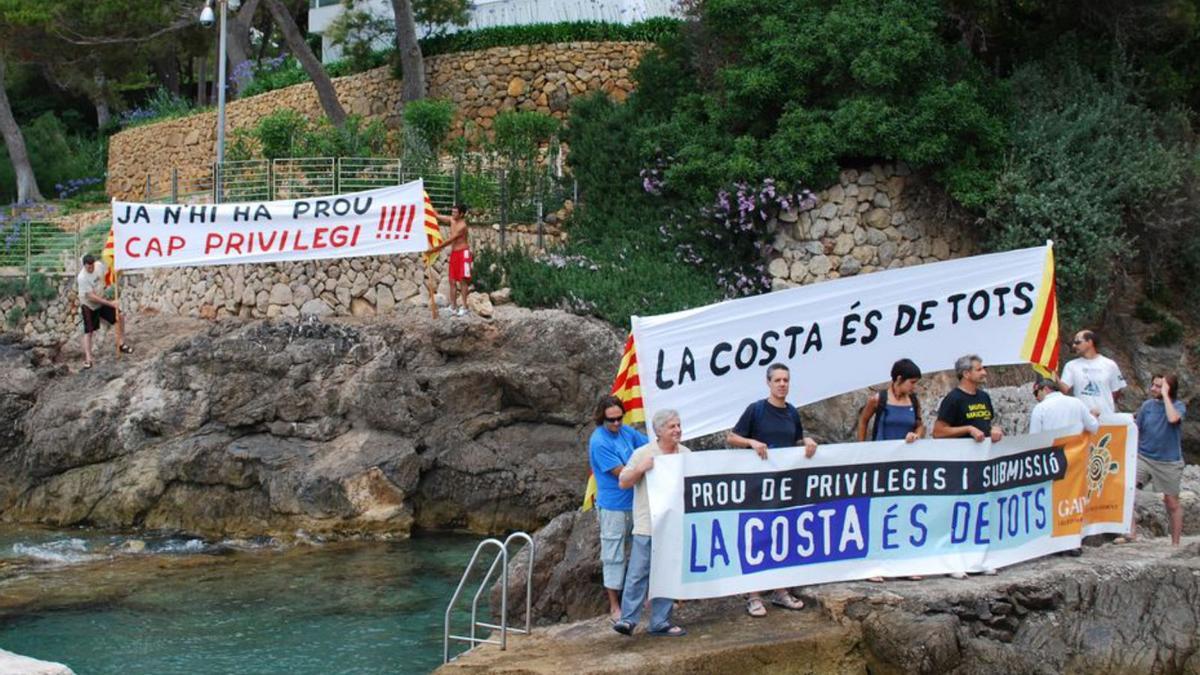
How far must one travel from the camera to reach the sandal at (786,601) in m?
10.5

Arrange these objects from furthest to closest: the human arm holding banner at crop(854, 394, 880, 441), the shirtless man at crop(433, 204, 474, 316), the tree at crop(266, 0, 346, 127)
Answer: the tree at crop(266, 0, 346, 127)
the shirtless man at crop(433, 204, 474, 316)
the human arm holding banner at crop(854, 394, 880, 441)

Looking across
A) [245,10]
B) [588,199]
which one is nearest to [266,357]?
[588,199]

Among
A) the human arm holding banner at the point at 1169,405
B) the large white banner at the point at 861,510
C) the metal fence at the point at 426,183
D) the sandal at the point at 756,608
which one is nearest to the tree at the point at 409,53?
the metal fence at the point at 426,183

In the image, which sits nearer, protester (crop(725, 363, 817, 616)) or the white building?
protester (crop(725, 363, 817, 616))

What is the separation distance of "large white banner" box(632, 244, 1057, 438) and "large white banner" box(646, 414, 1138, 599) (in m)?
0.95

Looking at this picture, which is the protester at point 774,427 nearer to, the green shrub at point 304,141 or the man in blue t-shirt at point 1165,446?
the man in blue t-shirt at point 1165,446

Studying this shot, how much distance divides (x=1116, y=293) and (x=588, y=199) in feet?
27.3

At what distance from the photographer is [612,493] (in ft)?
33.6

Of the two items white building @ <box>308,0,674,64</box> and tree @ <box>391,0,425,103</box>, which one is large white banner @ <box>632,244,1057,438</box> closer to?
white building @ <box>308,0,674,64</box>

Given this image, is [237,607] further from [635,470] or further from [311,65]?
[311,65]

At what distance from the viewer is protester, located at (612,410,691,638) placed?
390 inches

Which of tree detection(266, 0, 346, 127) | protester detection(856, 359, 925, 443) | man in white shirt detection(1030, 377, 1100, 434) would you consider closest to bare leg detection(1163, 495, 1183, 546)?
man in white shirt detection(1030, 377, 1100, 434)

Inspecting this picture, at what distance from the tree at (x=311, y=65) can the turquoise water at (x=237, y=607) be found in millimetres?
12100

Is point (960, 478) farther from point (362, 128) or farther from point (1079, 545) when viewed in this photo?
point (362, 128)
